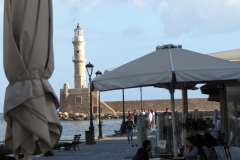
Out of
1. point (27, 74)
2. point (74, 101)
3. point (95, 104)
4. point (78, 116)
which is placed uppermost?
point (74, 101)

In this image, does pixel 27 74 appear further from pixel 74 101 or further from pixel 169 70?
pixel 74 101

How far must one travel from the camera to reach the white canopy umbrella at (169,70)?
5.46m

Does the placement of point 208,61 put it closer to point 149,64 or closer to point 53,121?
point 149,64

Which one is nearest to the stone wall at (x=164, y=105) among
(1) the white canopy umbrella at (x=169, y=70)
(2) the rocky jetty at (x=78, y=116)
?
(2) the rocky jetty at (x=78, y=116)

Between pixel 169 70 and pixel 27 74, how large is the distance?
2233 mm

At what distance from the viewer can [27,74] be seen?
13.0 feet

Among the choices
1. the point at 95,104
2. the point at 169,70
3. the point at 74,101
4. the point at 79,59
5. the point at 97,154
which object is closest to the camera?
the point at 169,70

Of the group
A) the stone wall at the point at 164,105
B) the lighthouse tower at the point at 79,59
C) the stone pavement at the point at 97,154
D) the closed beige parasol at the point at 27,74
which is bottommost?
the stone pavement at the point at 97,154

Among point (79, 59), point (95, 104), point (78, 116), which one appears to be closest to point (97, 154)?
point (79, 59)

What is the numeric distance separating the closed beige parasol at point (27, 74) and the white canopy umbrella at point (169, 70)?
1.86 m

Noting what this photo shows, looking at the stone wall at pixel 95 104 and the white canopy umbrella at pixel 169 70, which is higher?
the stone wall at pixel 95 104

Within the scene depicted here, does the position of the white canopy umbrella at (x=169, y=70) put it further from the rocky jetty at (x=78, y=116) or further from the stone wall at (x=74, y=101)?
the rocky jetty at (x=78, y=116)

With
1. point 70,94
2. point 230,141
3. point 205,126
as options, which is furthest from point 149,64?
point 70,94

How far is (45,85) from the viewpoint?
159 inches
